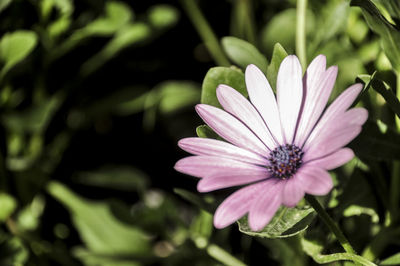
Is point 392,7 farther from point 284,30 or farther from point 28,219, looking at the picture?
point 28,219

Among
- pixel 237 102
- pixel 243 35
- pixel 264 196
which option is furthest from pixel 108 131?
pixel 264 196

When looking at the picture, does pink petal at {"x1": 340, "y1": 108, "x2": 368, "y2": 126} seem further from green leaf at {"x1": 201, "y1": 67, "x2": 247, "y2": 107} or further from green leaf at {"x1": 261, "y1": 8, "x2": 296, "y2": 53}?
green leaf at {"x1": 261, "y1": 8, "x2": 296, "y2": 53}

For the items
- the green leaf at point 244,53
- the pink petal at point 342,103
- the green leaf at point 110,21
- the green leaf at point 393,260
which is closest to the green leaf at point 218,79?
the green leaf at point 244,53

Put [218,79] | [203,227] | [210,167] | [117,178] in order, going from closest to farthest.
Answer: [210,167] < [218,79] < [203,227] < [117,178]

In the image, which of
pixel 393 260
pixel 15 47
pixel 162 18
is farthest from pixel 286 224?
pixel 162 18

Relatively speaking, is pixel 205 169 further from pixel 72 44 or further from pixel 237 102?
pixel 72 44

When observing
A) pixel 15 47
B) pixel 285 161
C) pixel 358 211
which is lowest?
pixel 358 211
